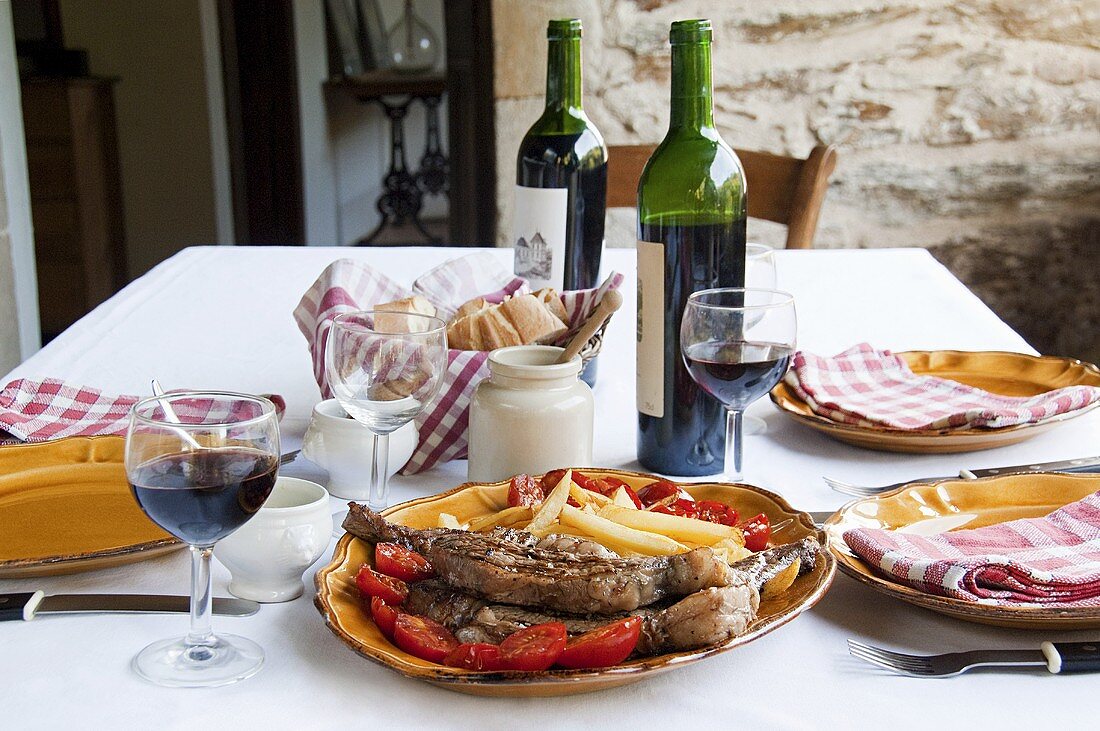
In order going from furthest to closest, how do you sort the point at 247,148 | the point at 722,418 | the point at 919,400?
the point at 247,148, the point at 919,400, the point at 722,418

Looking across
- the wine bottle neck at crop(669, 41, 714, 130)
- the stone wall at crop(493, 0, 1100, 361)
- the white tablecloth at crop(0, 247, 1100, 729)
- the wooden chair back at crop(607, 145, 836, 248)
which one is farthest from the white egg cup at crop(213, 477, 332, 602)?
the stone wall at crop(493, 0, 1100, 361)

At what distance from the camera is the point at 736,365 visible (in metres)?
0.99

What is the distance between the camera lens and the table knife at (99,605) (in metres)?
0.80

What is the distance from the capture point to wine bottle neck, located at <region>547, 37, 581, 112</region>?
1322mm

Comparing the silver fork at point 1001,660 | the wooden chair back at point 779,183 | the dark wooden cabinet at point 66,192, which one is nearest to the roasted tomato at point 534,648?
the silver fork at point 1001,660

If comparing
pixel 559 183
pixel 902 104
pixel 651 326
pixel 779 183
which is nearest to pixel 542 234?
pixel 559 183

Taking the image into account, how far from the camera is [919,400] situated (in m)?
1.25

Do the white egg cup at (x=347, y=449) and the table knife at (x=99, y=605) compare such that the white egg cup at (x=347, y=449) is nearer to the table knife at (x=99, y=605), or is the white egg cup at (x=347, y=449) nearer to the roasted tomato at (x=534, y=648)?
the table knife at (x=99, y=605)

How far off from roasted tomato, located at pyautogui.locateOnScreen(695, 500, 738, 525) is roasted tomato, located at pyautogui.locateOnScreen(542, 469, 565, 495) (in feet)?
0.37

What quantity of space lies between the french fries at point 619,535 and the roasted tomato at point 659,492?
0.11 metres

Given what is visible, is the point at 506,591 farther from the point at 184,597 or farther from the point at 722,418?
the point at 722,418

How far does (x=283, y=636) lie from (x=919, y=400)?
762 mm

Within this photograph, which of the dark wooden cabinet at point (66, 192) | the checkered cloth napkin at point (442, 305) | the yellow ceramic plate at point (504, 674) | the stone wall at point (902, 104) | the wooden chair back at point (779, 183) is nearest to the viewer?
the yellow ceramic plate at point (504, 674)

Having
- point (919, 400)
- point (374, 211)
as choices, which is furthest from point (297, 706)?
point (374, 211)
